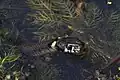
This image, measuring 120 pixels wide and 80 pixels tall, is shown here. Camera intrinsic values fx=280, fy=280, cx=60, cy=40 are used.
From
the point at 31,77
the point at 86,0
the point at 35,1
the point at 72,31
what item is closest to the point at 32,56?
the point at 31,77

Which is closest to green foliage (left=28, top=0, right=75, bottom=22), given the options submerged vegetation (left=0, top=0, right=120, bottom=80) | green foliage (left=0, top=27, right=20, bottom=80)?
submerged vegetation (left=0, top=0, right=120, bottom=80)

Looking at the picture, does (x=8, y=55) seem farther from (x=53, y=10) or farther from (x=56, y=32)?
(x=53, y=10)

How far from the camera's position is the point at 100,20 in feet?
9.23

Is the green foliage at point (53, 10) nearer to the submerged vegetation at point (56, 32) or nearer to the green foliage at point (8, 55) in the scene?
the submerged vegetation at point (56, 32)

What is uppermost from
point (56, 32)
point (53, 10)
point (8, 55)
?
point (53, 10)

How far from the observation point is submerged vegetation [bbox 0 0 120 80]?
2.50 m

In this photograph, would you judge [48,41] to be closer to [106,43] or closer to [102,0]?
[106,43]

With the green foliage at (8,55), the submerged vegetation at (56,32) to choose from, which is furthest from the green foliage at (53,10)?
the green foliage at (8,55)

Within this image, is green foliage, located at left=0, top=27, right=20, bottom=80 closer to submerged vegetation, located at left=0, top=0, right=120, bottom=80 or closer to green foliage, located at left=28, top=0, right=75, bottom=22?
submerged vegetation, located at left=0, top=0, right=120, bottom=80

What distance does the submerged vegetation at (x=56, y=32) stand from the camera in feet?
8.21

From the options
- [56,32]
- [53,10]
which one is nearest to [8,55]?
[56,32]

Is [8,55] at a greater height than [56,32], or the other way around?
[56,32]

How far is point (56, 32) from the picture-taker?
8.90ft

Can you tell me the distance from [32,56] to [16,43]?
0.21 m
